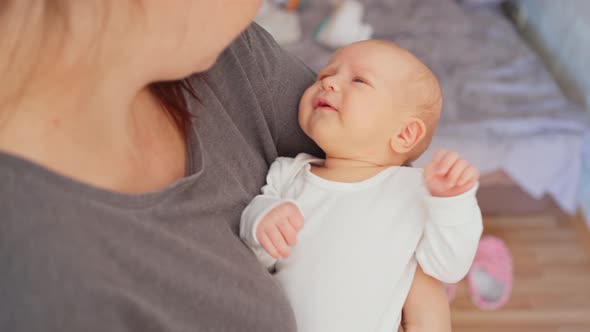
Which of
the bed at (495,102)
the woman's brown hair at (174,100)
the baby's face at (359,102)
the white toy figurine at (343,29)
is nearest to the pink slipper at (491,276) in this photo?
the bed at (495,102)

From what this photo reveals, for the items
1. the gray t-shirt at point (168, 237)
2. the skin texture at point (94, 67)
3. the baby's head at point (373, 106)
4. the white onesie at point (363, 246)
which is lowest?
the white onesie at point (363, 246)

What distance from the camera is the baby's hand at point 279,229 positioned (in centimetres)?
86

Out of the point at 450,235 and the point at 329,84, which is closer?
the point at 450,235

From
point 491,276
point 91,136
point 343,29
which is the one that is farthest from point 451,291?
point 91,136

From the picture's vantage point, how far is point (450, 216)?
89 cm

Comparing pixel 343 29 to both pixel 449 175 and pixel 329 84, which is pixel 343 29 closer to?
pixel 329 84

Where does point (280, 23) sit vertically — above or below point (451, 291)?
above

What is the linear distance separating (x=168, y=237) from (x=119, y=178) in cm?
8

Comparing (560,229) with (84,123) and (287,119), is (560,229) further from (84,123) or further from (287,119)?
(84,123)

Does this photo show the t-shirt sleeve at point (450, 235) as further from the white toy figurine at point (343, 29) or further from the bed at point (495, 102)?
the white toy figurine at point (343, 29)

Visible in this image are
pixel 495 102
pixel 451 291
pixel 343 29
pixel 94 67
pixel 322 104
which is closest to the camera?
pixel 94 67

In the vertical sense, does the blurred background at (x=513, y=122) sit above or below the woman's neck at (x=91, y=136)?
below

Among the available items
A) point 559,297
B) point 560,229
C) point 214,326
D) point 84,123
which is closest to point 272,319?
point 214,326

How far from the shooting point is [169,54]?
0.70 meters
